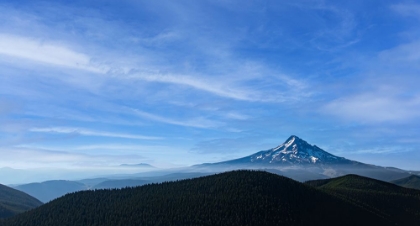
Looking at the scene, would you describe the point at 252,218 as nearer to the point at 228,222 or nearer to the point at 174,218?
→ the point at 228,222

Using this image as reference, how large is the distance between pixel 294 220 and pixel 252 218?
2217cm

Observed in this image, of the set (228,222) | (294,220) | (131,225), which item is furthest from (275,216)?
(131,225)

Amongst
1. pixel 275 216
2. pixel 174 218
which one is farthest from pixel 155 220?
pixel 275 216

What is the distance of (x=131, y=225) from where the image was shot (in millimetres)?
197625

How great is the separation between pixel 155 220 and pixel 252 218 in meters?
49.8

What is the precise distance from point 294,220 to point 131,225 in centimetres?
8370

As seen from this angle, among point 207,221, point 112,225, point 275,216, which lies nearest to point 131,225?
point 112,225

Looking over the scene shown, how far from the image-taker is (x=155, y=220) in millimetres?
199125

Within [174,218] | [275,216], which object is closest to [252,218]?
[275,216]

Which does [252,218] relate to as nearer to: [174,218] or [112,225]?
[174,218]

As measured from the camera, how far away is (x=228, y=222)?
193m

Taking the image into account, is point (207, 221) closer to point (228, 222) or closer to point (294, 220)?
point (228, 222)

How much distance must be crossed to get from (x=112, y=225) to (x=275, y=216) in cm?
8435

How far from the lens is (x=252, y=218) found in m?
196
